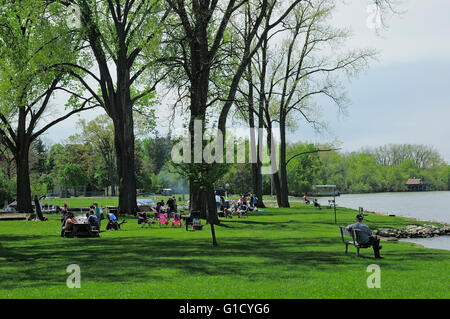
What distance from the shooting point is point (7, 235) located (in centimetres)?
2291

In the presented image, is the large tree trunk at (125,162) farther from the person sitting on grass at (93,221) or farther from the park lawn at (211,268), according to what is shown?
the park lawn at (211,268)

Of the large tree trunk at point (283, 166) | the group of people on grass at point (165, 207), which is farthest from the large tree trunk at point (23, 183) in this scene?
the large tree trunk at point (283, 166)

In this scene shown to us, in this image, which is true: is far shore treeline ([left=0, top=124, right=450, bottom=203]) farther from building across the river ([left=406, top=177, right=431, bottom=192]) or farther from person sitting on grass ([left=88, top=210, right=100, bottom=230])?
person sitting on grass ([left=88, top=210, right=100, bottom=230])

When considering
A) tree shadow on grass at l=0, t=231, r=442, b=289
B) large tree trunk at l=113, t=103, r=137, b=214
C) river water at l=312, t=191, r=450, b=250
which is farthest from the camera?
large tree trunk at l=113, t=103, r=137, b=214

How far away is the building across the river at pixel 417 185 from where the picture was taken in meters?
141

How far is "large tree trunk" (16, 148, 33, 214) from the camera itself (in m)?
40.0

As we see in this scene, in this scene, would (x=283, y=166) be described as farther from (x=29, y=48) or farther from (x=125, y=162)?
(x=29, y=48)

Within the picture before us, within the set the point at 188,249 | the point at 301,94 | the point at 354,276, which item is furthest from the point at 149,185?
the point at 354,276

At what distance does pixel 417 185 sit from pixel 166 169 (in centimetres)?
6954

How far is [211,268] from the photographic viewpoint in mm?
12609

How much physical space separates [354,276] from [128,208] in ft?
87.9

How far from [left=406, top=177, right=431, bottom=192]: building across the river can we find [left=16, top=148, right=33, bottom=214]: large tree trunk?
389 ft

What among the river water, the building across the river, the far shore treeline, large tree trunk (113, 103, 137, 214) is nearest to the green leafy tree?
large tree trunk (113, 103, 137, 214)
